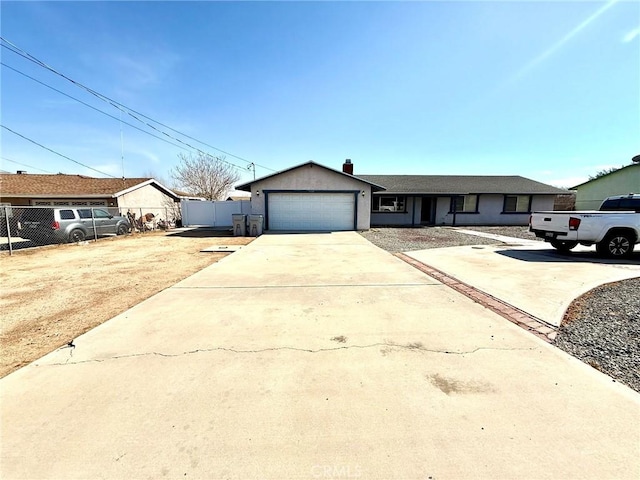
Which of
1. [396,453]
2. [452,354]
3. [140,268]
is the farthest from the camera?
[140,268]

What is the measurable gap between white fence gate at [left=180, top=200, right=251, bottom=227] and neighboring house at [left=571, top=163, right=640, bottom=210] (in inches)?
1178

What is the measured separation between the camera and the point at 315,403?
2250 millimetres

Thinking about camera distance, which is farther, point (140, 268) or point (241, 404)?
point (140, 268)

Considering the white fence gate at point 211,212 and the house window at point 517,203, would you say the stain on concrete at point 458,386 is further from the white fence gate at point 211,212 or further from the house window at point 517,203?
the house window at point 517,203

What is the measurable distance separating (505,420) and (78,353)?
424cm

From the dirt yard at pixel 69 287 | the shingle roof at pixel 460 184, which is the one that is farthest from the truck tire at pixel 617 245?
the dirt yard at pixel 69 287

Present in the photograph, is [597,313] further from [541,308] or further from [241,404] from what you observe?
[241,404]

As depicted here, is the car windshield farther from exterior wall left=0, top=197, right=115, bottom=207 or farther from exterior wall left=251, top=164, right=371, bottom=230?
exterior wall left=251, top=164, right=371, bottom=230

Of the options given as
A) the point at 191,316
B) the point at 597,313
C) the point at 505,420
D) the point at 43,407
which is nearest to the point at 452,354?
the point at 505,420

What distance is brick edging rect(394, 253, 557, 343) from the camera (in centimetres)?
352

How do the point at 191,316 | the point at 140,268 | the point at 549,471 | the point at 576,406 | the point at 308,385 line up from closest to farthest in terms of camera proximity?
the point at 549,471, the point at 576,406, the point at 308,385, the point at 191,316, the point at 140,268

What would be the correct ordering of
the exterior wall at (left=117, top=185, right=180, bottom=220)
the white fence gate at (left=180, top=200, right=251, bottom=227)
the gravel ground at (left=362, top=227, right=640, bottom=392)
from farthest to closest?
the white fence gate at (left=180, top=200, right=251, bottom=227) → the exterior wall at (left=117, top=185, right=180, bottom=220) → the gravel ground at (left=362, top=227, right=640, bottom=392)

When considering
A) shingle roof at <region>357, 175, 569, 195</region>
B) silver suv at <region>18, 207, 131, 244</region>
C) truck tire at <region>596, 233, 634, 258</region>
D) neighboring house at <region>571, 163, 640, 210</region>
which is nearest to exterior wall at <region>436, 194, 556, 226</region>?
shingle roof at <region>357, 175, 569, 195</region>

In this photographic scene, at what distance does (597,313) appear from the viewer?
13.2 ft
